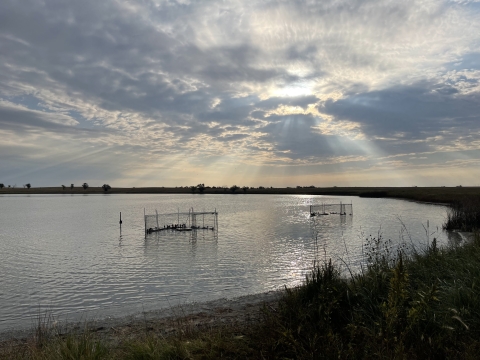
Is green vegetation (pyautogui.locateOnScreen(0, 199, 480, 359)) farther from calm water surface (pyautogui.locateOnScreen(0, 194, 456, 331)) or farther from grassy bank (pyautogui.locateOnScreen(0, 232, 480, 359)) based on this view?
calm water surface (pyautogui.locateOnScreen(0, 194, 456, 331))

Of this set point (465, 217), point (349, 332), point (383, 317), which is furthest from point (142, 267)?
point (465, 217)

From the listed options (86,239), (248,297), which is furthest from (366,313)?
(86,239)

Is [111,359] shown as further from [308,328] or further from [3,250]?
[3,250]

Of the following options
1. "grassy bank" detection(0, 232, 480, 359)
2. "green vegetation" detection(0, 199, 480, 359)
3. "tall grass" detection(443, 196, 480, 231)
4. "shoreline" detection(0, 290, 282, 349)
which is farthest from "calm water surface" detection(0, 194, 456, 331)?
"grassy bank" detection(0, 232, 480, 359)

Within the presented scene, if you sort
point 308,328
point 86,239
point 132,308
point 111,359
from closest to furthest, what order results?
1. point 111,359
2. point 308,328
3. point 132,308
4. point 86,239

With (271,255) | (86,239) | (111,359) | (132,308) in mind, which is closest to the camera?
(111,359)

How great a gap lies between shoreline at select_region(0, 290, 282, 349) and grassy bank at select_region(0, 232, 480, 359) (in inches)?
50.1

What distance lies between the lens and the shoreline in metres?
8.02

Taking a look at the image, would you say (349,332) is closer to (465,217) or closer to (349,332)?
(349,332)

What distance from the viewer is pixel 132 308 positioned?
11.6 m

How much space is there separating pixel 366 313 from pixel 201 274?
37.2 ft

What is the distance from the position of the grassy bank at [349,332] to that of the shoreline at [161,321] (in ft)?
4.17

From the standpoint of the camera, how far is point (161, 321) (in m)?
9.27

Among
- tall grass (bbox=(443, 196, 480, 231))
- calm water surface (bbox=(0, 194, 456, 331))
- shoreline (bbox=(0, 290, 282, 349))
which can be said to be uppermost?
tall grass (bbox=(443, 196, 480, 231))
